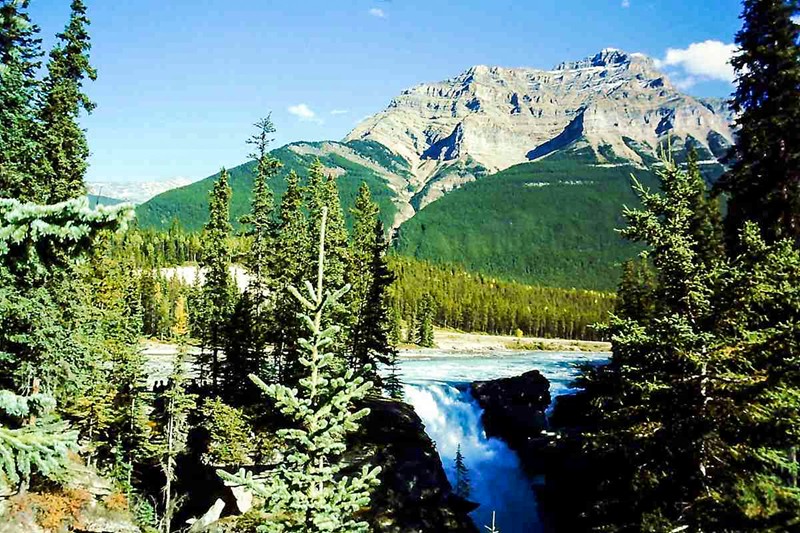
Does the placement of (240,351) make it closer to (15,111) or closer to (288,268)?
(288,268)

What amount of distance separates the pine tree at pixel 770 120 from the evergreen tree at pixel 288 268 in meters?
23.2

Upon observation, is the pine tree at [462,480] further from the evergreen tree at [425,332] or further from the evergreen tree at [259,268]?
the evergreen tree at [425,332]

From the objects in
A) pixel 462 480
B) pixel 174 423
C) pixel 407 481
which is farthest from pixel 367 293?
pixel 407 481

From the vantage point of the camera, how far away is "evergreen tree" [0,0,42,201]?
483 inches

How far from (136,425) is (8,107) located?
834 inches

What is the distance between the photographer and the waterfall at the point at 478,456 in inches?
1163

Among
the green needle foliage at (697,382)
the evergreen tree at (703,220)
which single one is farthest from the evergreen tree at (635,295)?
the evergreen tree at (703,220)

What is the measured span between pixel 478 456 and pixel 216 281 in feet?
76.3

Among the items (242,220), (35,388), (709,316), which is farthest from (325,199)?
(709,316)

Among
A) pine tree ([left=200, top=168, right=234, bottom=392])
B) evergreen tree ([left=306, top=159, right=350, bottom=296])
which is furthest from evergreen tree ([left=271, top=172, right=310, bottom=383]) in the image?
pine tree ([left=200, top=168, right=234, bottom=392])

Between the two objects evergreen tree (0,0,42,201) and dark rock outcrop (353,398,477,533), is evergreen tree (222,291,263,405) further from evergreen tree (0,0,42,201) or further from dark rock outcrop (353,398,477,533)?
evergreen tree (0,0,42,201)

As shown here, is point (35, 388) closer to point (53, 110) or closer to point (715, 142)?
point (53, 110)

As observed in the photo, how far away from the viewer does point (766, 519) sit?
7.07 metres

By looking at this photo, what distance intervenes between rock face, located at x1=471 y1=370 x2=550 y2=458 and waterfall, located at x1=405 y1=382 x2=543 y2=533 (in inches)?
29.8
